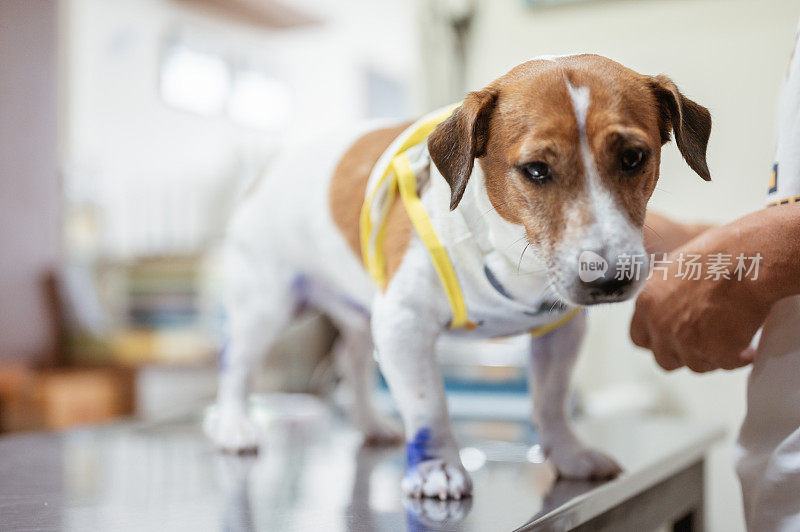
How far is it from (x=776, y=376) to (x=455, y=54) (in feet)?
3.81

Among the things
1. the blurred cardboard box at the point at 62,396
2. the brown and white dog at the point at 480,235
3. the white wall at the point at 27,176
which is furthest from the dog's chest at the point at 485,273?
the white wall at the point at 27,176

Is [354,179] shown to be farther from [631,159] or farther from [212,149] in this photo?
[212,149]

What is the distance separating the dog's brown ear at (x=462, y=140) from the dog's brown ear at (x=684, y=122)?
0.35ft

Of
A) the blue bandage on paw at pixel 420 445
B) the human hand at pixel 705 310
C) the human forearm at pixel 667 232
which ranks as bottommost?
the blue bandage on paw at pixel 420 445

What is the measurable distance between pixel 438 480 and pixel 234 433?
14.0 inches

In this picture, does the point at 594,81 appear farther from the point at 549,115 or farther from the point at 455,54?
the point at 455,54

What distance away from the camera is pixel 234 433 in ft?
2.89

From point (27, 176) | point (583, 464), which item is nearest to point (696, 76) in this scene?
point (583, 464)

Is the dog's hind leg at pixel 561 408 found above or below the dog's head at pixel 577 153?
below

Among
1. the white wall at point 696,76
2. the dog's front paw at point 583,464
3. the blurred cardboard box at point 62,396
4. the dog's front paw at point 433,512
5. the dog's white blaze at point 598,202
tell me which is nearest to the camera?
the dog's white blaze at point 598,202

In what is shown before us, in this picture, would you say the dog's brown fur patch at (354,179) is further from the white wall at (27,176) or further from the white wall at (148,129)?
the white wall at (148,129)

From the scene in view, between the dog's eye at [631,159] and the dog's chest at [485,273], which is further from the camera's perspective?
the dog's chest at [485,273]

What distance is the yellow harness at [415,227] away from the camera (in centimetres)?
59

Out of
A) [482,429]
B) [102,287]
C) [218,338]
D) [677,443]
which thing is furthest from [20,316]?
[677,443]
